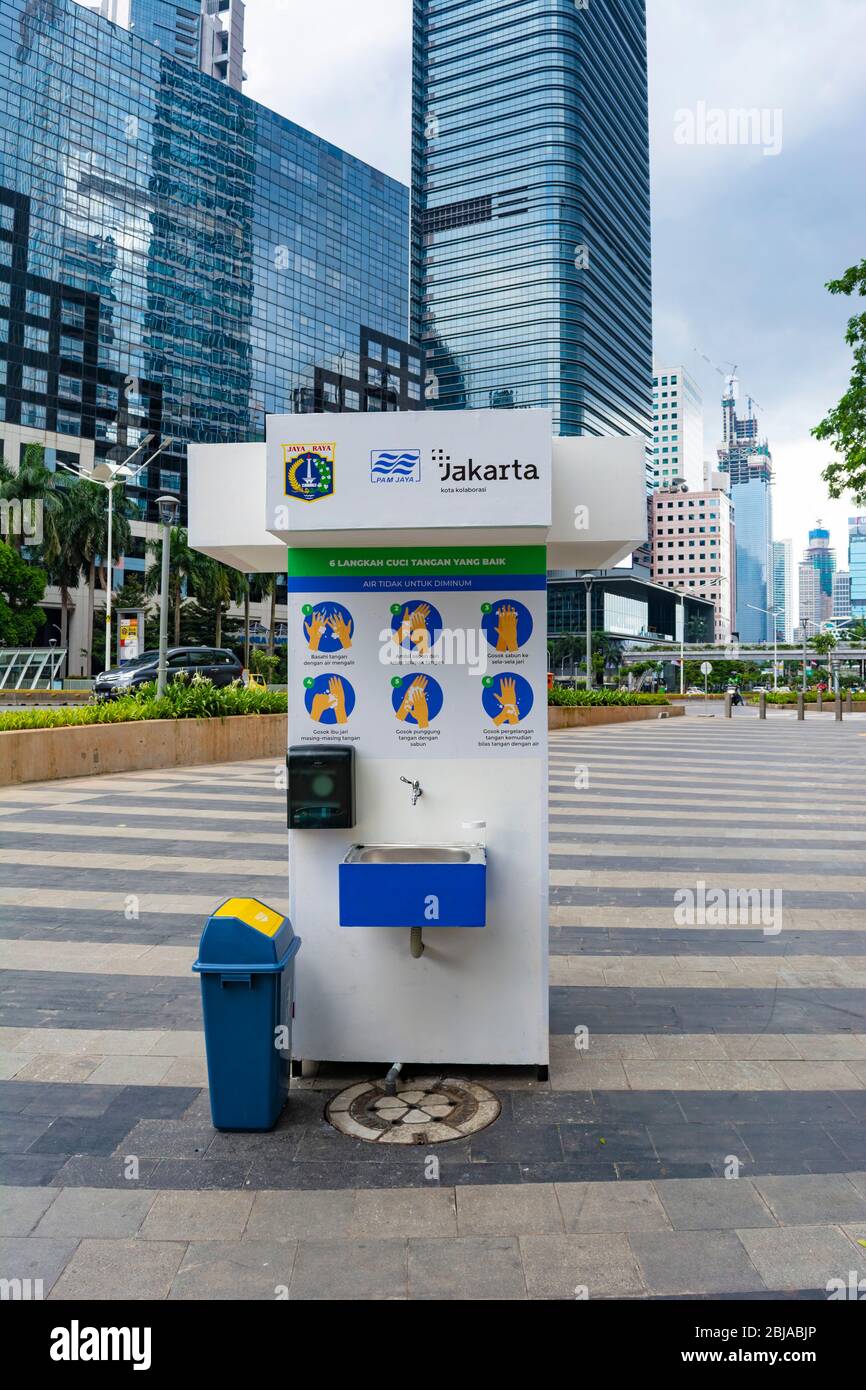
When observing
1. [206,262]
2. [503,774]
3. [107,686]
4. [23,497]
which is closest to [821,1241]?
[503,774]

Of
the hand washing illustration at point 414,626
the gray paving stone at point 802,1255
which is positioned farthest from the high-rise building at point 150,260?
the gray paving stone at point 802,1255

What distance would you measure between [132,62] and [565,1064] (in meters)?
109

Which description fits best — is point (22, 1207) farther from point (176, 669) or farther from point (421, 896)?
point (176, 669)

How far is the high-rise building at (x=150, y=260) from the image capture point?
73438 millimetres

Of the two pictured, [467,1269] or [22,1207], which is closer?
[467,1269]

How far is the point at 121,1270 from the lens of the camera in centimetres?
292

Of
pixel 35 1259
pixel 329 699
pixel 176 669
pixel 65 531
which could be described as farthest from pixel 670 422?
pixel 35 1259

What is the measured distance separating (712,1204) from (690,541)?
163 metres

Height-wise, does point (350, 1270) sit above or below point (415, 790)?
below

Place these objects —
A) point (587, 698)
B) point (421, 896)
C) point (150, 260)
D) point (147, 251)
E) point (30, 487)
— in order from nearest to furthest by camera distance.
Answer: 1. point (421, 896)
2. point (587, 698)
3. point (30, 487)
4. point (147, 251)
5. point (150, 260)

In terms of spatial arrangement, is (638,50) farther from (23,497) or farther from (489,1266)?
(489,1266)

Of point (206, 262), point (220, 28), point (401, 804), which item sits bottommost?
point (401, 804)

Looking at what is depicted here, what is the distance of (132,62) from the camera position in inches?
3447

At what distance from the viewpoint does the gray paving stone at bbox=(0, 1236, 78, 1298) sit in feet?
9.47
